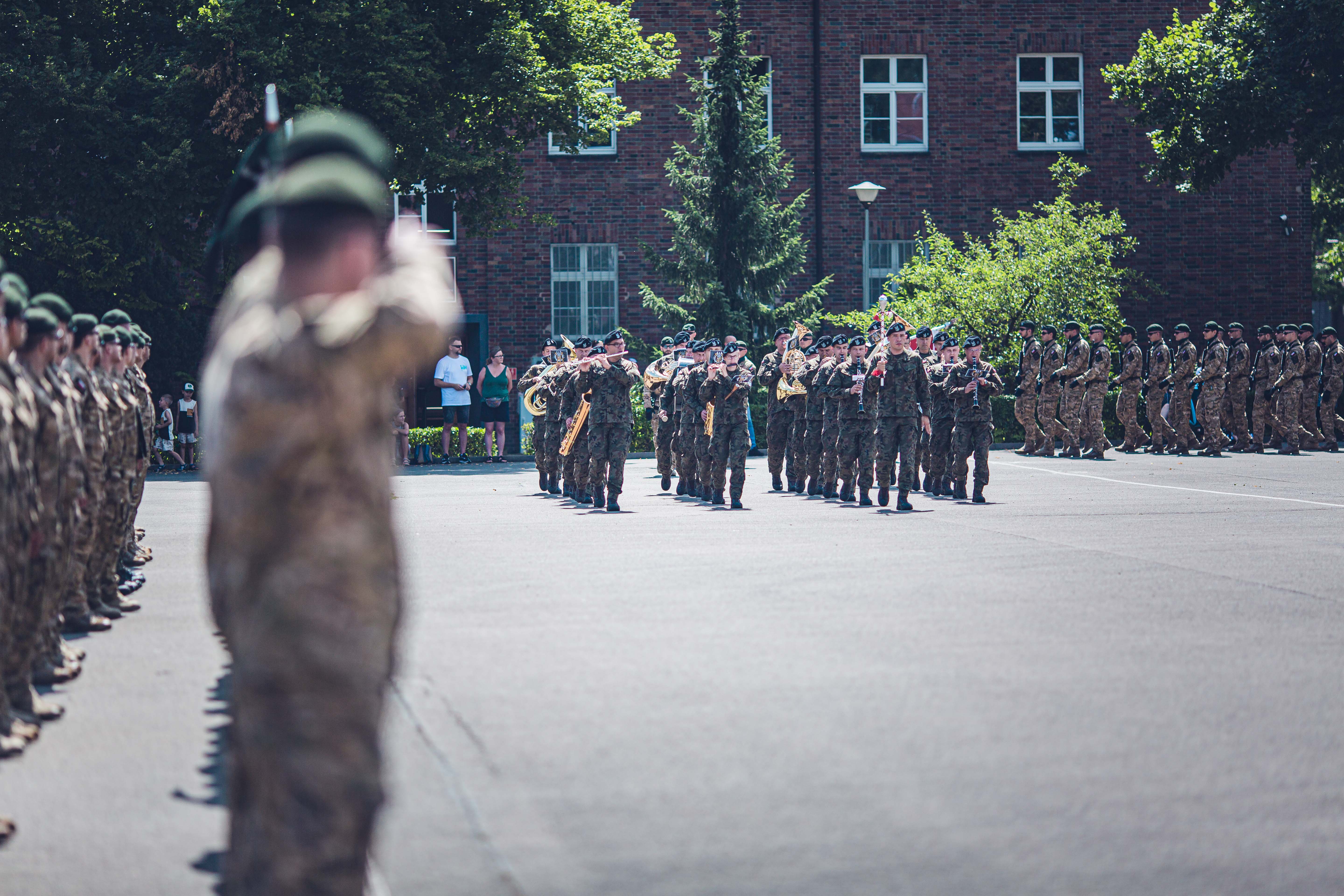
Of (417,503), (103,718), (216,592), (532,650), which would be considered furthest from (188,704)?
(417,503)

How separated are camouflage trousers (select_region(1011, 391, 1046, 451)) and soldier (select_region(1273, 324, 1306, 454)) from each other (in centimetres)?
414

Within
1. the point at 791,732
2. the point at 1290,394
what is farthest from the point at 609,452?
the point at 1290,394

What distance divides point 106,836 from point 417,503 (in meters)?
A: 14.0

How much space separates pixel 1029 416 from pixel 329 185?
84.1 feet

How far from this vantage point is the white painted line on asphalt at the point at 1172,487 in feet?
59.4

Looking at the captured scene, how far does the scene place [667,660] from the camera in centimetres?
848

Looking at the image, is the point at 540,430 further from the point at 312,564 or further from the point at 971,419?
the point at 312,564

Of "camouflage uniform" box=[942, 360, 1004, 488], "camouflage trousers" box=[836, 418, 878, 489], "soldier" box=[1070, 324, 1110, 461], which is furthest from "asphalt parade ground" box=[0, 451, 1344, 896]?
"soldier" box=[1070, 324, 1110, 461]

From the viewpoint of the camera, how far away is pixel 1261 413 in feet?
94.8

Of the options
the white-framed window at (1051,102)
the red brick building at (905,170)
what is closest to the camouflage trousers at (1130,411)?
the red brick building at (905,170)

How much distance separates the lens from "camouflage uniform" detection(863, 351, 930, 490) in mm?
18047

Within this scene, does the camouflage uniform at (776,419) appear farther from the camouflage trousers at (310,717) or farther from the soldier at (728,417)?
the camouflage trousers at (310,717)

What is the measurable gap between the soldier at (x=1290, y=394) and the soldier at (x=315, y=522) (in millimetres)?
26682

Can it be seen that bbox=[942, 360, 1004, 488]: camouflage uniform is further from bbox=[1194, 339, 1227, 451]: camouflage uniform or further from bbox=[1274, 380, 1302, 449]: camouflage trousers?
bbox=[1274, 380, 1302, 449]: camouflage trousers
